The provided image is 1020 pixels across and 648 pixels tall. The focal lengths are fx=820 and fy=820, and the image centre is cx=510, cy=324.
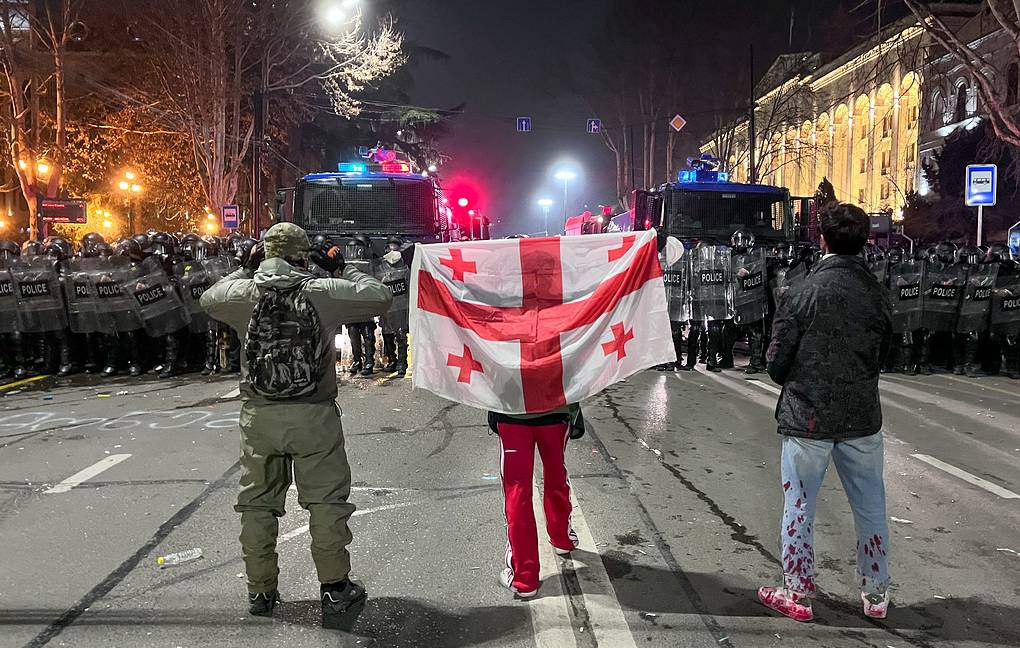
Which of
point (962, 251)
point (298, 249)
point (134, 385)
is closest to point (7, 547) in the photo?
point (298, 249)

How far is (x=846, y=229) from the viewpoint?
3.71 metres

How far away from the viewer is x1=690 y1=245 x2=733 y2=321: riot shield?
12.0 m

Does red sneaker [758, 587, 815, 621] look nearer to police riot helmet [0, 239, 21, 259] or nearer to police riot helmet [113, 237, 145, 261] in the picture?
police riot helmet [113, 237, 145, 261]

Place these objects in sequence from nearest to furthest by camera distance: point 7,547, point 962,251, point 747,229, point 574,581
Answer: point 574,581, point 7,547, point 962,251, point 747,229

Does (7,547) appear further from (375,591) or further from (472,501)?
(472,501)

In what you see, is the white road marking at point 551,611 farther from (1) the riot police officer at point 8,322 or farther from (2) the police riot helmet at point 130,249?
(1) the riot police officer at point 8,322

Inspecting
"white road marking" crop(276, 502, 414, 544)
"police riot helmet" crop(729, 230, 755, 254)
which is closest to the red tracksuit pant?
"white road marking" crop(276, 502, 414, 544)

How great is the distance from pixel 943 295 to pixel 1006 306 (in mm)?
791

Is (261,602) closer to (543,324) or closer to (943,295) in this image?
(543,324)

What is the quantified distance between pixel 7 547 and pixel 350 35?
2647 centimetres

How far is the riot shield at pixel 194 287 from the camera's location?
11.3m

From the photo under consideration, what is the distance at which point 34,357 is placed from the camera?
12.1 m

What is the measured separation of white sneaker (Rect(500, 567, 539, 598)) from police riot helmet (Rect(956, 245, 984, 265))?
33.3 ft

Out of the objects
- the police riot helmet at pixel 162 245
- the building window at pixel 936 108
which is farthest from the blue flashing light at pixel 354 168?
the building window at pixel 936 108
